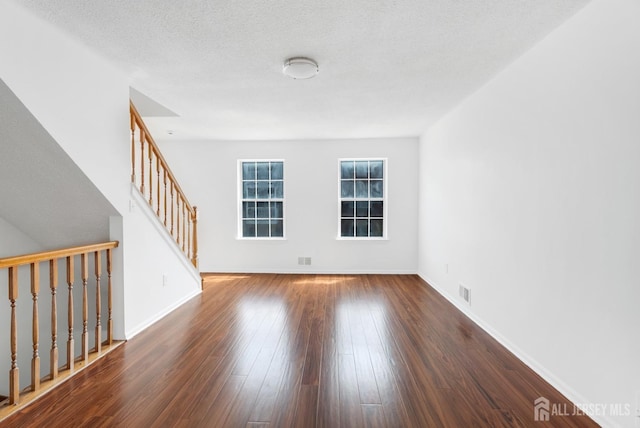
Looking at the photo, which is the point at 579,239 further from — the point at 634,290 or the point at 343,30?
the point at 343,30

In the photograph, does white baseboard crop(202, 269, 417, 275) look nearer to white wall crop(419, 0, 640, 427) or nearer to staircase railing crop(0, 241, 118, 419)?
white wall crop(419, 0, 640, 427)

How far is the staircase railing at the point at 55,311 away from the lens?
1.86m

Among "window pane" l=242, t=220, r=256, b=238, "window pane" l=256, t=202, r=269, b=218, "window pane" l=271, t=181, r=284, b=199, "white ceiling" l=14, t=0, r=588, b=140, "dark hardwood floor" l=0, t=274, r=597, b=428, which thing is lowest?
"dark hardwood floor" l=0, t=274, r=597, b=428

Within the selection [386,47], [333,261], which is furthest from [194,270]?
[386,47]

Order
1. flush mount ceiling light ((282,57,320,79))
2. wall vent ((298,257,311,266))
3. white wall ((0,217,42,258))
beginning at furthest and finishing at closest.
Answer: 1. wall vent ((298,257,311,266))
2. white wall ((0,217,42,258))
3. flush mount ceiling light ((282,57,320,79))

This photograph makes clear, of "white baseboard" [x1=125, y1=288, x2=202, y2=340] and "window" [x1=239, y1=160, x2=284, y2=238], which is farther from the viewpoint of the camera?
"window" [x1=239, y1=160, x2=284, y2=238]

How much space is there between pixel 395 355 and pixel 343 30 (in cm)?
257

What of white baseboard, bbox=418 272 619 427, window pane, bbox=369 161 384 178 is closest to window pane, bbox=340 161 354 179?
window pane, bbox=369 161 384 178

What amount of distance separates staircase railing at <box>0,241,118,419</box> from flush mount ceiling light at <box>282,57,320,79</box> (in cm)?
224

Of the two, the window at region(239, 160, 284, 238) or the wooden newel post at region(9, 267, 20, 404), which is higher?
the window at region(239, 160, 284, 238)

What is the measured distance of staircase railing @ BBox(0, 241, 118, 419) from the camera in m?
1.86

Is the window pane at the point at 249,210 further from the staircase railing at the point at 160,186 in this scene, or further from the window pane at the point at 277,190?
the staircase railing at the point at 160,186

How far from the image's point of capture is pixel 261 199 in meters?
5.81

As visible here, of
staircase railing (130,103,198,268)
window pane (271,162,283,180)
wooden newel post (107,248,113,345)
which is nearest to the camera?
wooden newel post (107,248,113,345)
